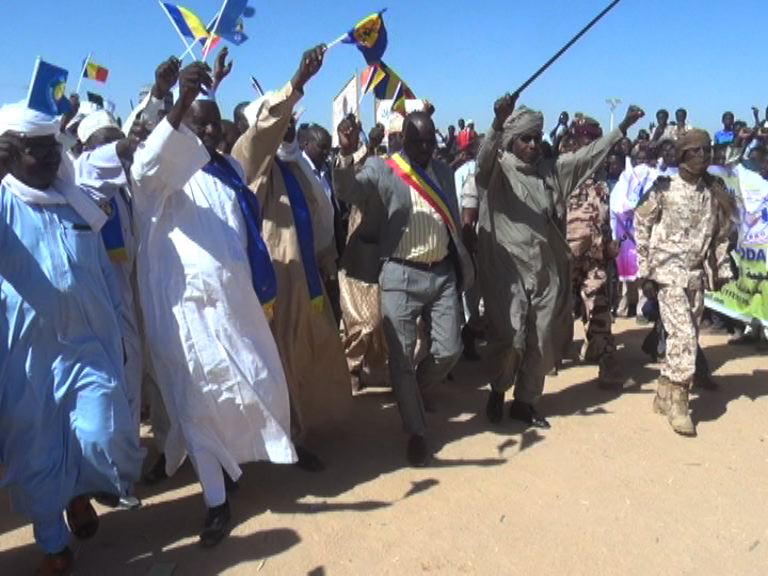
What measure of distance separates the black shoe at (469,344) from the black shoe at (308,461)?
273 cm

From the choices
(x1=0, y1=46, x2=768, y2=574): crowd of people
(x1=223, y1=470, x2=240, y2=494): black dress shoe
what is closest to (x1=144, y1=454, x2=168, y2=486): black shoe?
(x1=0, y1=46, x2=768, y2=574): crowd of people

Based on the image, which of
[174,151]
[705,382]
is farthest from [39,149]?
[705,382]

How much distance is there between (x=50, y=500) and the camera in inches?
126

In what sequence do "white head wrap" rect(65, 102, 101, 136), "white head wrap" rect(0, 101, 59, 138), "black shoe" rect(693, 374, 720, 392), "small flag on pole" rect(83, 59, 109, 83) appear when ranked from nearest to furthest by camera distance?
"white head wrap" rect(0, 101, 59, 138) < "black shoe" rect(693, 374, 720, 392) < "white head wrap" rect(65, 102, 101, 136) < "small flag on pole" rect(83, 59, 109, 83)

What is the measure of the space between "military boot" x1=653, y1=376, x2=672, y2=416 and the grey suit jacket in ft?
5.23

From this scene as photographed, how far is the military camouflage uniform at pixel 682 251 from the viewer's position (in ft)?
16.9

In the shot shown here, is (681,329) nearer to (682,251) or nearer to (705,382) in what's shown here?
(682,251)

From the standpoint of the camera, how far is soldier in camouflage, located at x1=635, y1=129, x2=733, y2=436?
5145mm

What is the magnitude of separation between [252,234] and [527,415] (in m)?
2.47

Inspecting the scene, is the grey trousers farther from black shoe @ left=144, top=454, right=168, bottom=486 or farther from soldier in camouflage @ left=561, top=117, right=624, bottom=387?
soldier in camouflage @ left=561, top=117, right=624, bottom=387

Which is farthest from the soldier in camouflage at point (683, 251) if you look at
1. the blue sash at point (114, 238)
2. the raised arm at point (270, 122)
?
the blue sash at point (114, 238)

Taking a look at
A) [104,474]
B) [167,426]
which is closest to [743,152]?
[167,426]

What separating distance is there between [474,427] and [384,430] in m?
0.61

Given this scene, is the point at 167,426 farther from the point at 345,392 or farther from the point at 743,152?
the point at 743,152
